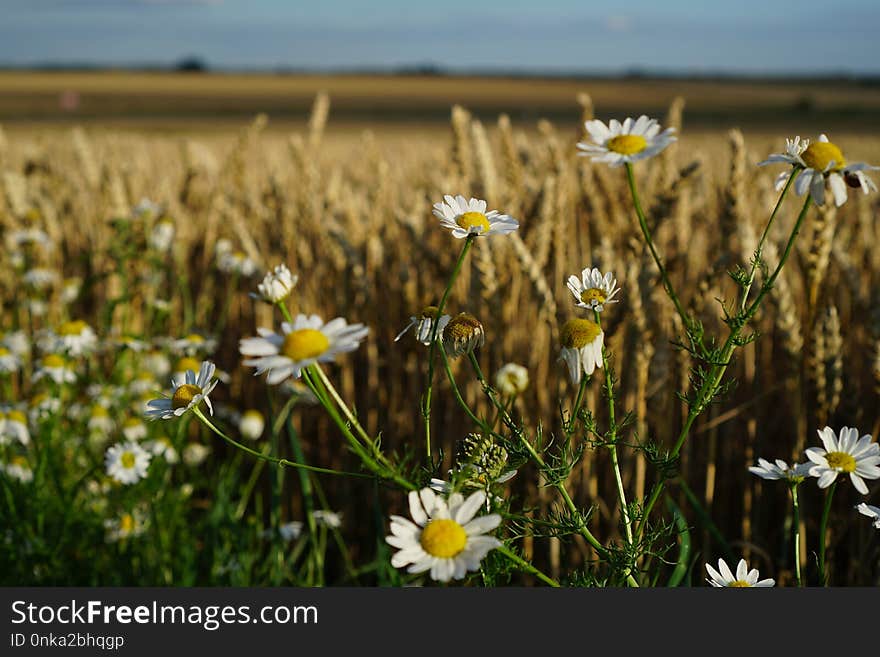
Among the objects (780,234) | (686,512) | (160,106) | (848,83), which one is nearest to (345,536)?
(686,512)

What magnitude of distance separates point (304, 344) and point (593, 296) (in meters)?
0.37

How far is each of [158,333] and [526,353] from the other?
1.56 metres

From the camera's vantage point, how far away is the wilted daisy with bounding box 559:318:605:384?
965 millimetres

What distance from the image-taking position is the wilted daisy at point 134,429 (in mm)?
2111

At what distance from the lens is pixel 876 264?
108 inches

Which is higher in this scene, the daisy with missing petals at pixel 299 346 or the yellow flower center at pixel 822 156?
the yellow flower center at pixel 822 156

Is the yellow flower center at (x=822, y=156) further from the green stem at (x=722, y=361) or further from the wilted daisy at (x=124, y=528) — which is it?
the wilted daisy at (x=124, y=528)

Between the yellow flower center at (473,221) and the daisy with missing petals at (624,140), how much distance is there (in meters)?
0.13

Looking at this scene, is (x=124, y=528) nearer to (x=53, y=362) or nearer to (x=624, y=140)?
(x=53, y=362)

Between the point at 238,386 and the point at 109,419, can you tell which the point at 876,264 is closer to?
the point at 238,386

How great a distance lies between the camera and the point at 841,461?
100 centimetres

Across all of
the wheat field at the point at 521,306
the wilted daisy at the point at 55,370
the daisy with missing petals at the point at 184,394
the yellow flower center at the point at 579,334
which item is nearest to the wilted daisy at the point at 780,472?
the wheat field at the point at 521,306

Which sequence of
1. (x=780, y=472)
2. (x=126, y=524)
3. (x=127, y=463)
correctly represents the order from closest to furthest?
(x=780, y=472) → (x=127, y=463) → (x=126, y=524)

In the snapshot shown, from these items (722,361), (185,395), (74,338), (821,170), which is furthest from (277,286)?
(74,338)
